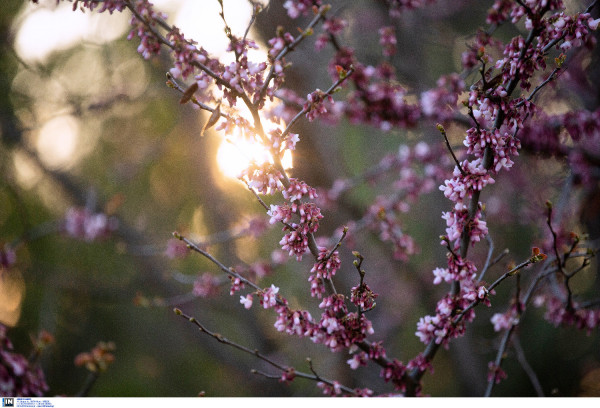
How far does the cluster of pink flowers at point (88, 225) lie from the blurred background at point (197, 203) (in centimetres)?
6

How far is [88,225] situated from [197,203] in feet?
4.09

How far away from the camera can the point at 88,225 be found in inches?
100

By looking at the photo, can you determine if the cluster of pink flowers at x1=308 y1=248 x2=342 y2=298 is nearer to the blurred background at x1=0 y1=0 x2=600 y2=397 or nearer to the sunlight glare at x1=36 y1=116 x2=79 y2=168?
the blurred background at x1=0 y1=0 x2=600 y2=397

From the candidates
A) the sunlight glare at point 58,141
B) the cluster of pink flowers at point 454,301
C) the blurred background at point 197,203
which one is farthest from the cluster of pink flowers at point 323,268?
the sunlight glare at point 58,141

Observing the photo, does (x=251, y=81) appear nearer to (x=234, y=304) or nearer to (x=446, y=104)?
(x=446, y=104)

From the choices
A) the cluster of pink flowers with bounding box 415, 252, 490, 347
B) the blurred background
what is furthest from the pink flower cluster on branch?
the cluster of pink flowers with bounding box 415, 252, 490, 347

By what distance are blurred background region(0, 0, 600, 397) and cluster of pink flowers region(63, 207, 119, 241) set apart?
6 cm

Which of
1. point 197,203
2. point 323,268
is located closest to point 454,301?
point 323,268

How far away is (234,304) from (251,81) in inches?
96.1

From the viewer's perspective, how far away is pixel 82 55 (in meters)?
2.62

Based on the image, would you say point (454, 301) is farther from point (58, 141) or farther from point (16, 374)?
point (58, 141)

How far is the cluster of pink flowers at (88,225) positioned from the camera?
2.53 m

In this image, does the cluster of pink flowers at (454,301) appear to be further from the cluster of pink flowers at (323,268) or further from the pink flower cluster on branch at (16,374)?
the pink flower cluster on branch at (16,374)

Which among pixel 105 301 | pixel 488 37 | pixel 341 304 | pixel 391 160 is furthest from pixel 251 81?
pixel 105 301
